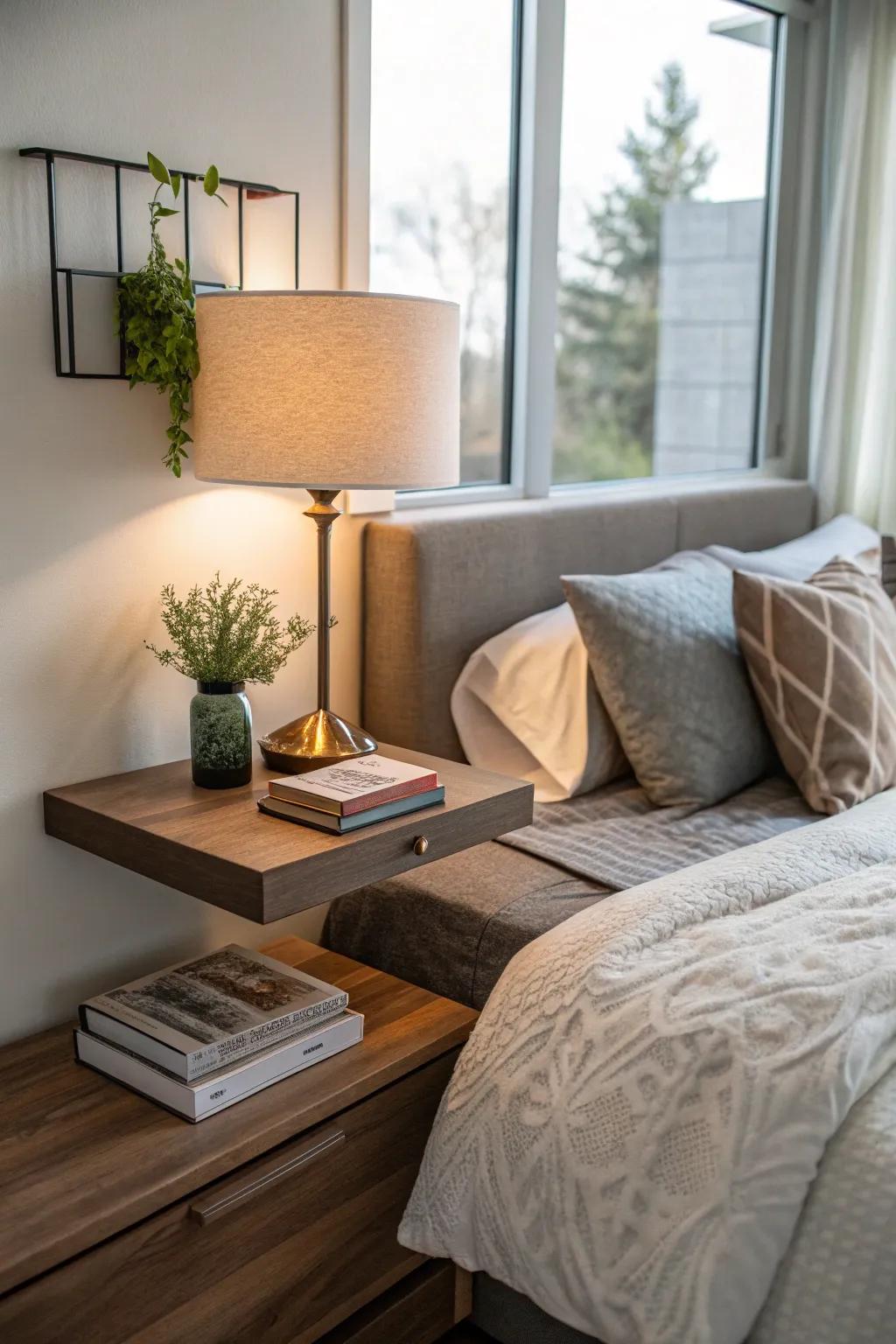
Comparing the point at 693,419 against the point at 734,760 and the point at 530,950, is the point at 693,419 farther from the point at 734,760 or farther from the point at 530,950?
the point at 530,950

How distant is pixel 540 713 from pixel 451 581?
28 centimetres

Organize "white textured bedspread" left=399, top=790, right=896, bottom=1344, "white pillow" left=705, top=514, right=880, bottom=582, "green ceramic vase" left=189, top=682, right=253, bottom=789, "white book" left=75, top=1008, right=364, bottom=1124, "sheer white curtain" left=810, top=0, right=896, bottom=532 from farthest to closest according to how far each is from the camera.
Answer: "sheer white curtain" left=810, top=0, right=896, bottom=532
"white pillow" left=705, top=514, right=880, bottom=582
"green ceramic vase" left=189, top=682, right=253, bottom=789
"white book" left=75, top=1008, right=364, bottom=1124
"white textured bedspread" left=399, top=790, right=896, bottom=1344

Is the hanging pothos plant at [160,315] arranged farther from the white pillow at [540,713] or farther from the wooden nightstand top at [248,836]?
the white pillow at [540,713]

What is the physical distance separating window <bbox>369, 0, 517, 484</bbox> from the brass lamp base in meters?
0.86

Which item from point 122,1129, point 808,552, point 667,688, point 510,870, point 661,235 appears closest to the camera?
point 122,1129

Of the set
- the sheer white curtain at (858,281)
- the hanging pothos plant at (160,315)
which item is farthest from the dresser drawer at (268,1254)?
the sheer white curtain at (858,281)

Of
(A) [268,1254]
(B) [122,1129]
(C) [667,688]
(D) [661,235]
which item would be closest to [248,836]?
(B) [122,1129]

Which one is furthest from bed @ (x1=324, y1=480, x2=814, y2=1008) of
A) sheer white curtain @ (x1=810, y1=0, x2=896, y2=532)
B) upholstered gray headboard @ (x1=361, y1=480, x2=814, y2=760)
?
sheer white curtain @ (x1=810, y1=0, x2=896, y2=532)

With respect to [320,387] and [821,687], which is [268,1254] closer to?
[320,387]

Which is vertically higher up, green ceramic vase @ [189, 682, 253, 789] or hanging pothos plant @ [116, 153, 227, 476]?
hanging pothos plant @ [116, 153, 227, 476]

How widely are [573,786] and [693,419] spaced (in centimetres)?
143

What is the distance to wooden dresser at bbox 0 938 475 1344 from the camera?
1.38m

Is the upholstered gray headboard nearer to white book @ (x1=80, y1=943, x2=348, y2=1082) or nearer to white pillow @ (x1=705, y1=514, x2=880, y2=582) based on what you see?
white pillow @ (x1=705, y1=514, x2=880, y2=582)

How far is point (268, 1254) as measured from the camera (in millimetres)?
1562
